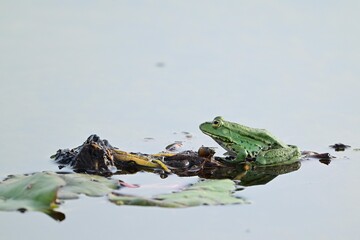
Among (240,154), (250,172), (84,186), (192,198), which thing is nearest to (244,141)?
(240,154)

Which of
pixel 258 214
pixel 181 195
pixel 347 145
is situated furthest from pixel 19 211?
pixel 347 145

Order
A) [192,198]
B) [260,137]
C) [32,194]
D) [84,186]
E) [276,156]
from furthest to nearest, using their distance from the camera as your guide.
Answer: [260,137], [276,156], [84,186], [192,198], [32,194]

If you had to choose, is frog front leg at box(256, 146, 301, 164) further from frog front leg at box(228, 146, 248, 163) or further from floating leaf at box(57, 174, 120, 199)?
floating leaf at box(57, 174, 120, 199)

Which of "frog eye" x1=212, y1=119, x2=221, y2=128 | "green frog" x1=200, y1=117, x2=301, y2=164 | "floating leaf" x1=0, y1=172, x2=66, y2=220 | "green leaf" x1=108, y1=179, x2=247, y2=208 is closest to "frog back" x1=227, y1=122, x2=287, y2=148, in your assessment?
"green frog" x1=200, y1=117, x2=301, y2=164

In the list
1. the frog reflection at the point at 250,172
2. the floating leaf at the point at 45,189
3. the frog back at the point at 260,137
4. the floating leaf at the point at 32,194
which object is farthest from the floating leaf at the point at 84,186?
the frog back at the point at 260,137

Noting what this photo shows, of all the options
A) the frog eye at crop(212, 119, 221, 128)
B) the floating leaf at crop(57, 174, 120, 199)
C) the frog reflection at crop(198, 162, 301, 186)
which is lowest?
the floating leaf at crop(57, 174, 120, 199)

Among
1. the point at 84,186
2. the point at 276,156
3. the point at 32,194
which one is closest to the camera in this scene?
the point at 32,194

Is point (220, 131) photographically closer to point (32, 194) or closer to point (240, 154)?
point (240, 154)

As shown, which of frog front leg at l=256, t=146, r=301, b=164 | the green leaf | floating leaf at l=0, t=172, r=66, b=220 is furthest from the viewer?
frog front leg at l=256, t=146, r=301, b=164
